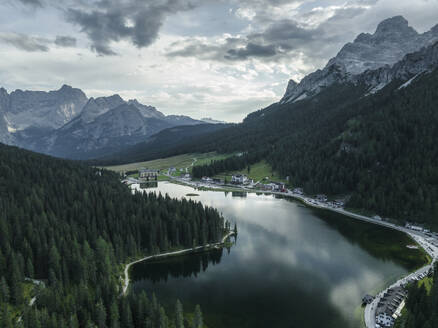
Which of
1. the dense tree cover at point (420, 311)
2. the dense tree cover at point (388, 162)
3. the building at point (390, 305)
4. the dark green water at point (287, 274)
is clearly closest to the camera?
the dense tree cover at point (420, 311)

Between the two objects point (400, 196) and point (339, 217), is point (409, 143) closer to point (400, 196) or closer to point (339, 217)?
point (400, 196)

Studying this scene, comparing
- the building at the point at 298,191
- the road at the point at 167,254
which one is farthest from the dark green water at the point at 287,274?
the building at the point at 298,191

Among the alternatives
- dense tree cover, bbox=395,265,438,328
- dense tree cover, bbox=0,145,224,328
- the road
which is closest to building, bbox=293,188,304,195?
the road

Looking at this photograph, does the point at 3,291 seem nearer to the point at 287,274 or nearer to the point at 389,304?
the point at 287,274

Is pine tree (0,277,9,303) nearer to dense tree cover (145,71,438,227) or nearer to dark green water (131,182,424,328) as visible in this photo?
dark green water (131,182,424,328)

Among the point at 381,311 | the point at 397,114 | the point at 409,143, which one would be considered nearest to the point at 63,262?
the point at 381,311

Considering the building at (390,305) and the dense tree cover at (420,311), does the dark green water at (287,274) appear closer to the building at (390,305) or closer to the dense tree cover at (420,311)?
the building at (390,305)
